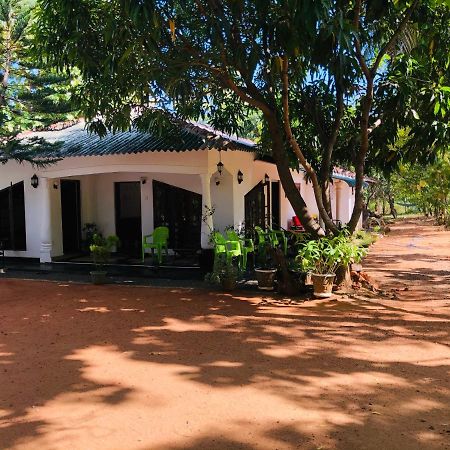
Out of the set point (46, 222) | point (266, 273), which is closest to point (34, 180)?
point (46, 222)

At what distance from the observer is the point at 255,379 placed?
15.1 feet

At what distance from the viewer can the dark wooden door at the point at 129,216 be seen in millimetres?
14102

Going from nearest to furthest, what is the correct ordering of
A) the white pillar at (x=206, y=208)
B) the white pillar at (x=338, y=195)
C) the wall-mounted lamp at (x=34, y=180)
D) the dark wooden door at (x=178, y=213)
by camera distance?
the white pillar at (x=206, y=208) < the wall-mounted lamp at (x=34, y=180) < the dark wooden door at (x=178, y=213) < the white pillar at (x=338, y=195)

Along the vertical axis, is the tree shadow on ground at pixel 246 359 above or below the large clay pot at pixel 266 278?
below

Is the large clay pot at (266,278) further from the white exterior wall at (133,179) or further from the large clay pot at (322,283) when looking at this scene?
the white exterior wall at (133,179)

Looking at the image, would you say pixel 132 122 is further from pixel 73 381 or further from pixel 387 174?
pixel 73 381

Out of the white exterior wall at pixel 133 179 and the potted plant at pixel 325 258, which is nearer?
the potted plant at pixel 325 258

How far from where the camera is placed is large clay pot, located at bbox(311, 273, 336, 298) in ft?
26.6

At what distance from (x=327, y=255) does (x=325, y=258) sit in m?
0.15

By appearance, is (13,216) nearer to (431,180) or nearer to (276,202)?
(276,202)

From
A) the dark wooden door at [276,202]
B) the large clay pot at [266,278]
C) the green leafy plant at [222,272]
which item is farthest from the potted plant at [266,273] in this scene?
the dark wooden door at [276,202]

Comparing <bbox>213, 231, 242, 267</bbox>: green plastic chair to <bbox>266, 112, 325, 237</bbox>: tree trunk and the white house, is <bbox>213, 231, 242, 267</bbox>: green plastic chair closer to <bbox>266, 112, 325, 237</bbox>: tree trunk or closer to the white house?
the white house

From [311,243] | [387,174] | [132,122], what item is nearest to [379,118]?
[387,174]

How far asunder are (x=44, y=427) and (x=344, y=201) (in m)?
21.3
